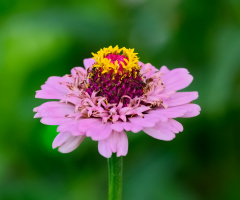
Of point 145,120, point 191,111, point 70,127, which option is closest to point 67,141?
point 70,127

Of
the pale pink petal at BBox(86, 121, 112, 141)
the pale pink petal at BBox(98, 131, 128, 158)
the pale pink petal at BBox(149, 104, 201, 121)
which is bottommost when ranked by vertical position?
the pale pink petal at BBox(98, 131, 128, 158)

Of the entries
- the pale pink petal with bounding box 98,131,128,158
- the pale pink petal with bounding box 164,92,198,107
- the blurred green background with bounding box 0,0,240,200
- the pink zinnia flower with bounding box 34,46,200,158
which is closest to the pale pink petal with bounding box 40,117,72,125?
the pink zinnia flower with bounding box 34,46,200,158

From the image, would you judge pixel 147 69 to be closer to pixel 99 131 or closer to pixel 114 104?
pixel 114 104

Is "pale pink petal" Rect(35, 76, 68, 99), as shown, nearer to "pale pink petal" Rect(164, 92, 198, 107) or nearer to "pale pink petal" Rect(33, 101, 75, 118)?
"pale pink petal" Rect(33, 101, 75, 118)

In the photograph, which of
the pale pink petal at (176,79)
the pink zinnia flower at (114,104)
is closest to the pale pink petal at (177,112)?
the pink zinnia flower at (114,104)

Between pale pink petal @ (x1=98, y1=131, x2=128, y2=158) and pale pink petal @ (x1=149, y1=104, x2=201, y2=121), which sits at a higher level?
pale pink petal @ (x1=149, y1=104, x2=201, y2=121)

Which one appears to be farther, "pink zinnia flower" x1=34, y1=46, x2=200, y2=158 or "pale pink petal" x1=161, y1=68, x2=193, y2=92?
"pale pink petal" x1=161, y1=68, x2=193, y2=92

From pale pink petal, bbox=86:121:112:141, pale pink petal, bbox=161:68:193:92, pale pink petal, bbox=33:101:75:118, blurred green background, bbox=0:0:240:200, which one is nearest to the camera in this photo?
pale pink petal, bbox=86:121:112:141
